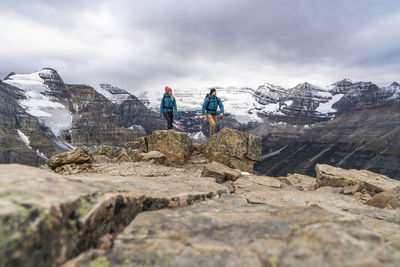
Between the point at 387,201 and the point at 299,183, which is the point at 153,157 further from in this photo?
the point at 387,201

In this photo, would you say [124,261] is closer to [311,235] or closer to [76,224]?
[76,224]

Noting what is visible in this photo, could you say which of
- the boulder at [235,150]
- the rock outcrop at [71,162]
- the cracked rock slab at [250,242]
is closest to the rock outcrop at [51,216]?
the cracked rock slab at [250,242]

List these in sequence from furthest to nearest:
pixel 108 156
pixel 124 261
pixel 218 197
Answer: pixel 108 156 < pixel 218 197 < pixel 124 261

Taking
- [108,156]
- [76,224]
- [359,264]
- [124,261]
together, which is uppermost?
[76,224]

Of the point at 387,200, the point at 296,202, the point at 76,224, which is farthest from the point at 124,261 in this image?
the point at 387,200

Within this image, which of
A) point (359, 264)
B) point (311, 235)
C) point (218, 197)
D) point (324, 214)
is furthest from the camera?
point (218, 197)

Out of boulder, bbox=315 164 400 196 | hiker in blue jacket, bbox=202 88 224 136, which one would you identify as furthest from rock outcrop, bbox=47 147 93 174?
boulder, bbox=315 164 400 196

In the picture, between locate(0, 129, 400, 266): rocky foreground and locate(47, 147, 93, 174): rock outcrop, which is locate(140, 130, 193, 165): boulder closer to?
locate(47, 147, 93, 174): rock outcrop

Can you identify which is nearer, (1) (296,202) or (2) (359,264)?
(2) (359,264)

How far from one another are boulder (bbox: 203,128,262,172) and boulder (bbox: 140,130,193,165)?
1.98 metres

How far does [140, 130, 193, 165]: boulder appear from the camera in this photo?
17547 millimetres

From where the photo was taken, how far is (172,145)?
59.2ft

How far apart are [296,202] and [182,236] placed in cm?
503

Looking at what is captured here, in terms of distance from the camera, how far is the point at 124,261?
116 inches
